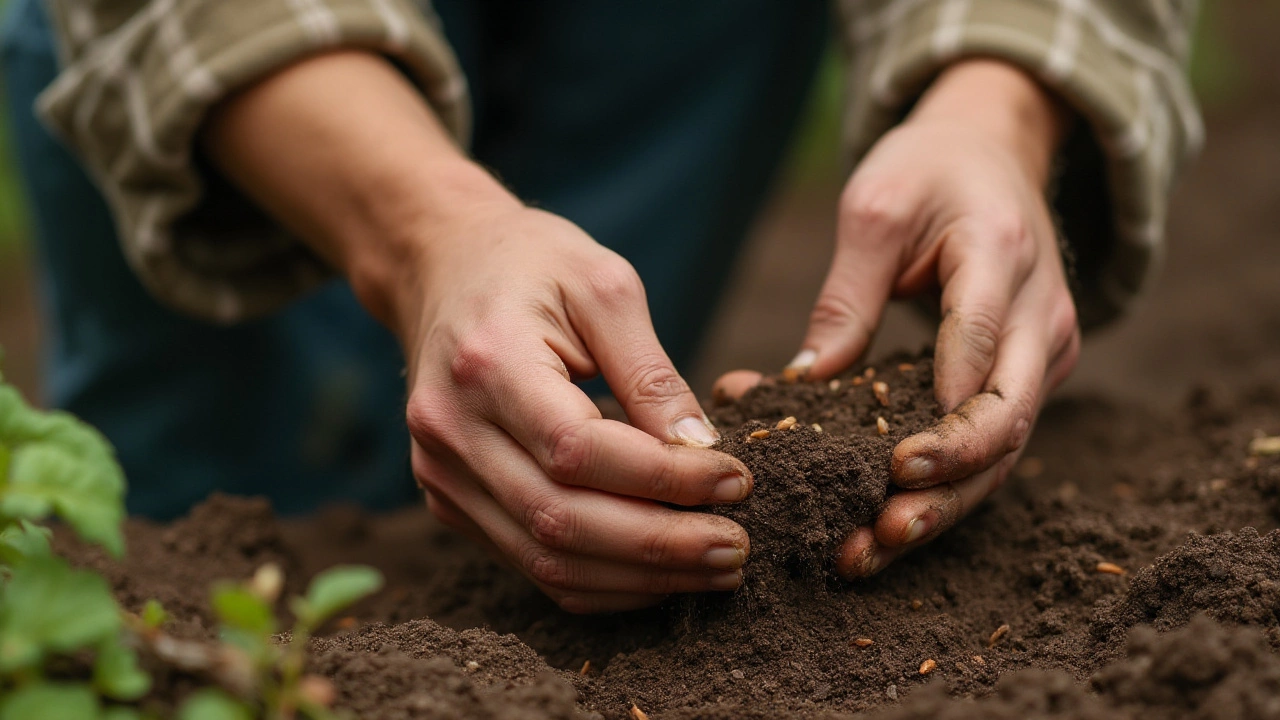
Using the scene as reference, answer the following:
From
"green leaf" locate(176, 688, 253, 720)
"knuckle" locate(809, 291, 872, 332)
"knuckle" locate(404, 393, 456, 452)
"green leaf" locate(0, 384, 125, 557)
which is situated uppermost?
"green leaf" locate(0, 384, 125, 557)

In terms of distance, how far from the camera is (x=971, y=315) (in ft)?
5.35

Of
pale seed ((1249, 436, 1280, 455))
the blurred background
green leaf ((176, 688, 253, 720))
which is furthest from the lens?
the blurred background

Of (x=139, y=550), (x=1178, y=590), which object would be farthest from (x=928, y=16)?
(x=139, y=550)

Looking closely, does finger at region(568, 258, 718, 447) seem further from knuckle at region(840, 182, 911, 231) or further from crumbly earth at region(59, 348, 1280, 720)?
knuckle at region(840, 182, 911, 231)

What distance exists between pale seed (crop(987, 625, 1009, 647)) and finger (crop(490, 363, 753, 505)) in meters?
0.45

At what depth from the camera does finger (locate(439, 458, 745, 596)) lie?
141 cm

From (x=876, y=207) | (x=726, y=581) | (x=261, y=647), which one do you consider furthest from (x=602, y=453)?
(x=876, y=207)

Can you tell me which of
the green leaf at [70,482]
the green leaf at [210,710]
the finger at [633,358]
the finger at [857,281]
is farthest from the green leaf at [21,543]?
the finger at [857,281]

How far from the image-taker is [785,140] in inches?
153

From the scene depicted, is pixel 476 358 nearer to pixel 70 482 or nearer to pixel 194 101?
pixel 70 482

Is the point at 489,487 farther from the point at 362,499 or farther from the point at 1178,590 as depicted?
the point at 362,499

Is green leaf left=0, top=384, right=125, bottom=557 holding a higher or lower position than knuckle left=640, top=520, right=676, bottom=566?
higher

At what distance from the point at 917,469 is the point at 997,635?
0.28 meters

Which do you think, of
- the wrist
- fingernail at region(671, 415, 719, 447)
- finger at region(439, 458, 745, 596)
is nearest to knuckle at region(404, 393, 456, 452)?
finger at region(439, 458, 745, 596)
